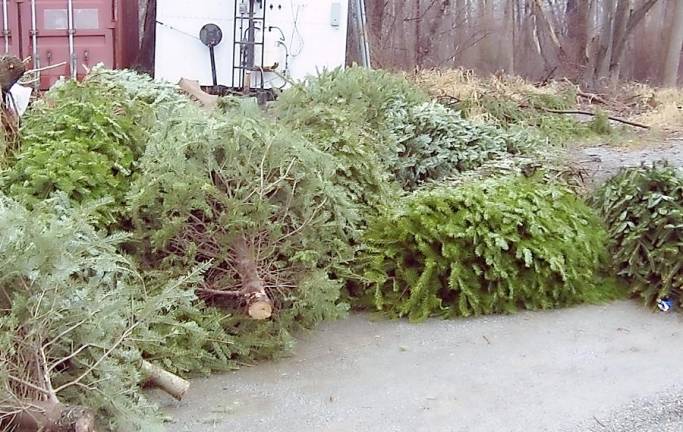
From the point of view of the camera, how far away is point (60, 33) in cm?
913

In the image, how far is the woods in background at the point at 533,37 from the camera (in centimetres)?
1839

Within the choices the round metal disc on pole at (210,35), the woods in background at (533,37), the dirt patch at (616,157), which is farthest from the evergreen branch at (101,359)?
the woods in background at (533,37)

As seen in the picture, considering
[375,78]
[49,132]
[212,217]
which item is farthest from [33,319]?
[375,78]

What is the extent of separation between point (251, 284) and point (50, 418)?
156 cm

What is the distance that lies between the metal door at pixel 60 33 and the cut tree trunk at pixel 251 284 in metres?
5.43

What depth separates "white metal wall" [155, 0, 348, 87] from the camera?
9.60 m

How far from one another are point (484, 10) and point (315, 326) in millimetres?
17061

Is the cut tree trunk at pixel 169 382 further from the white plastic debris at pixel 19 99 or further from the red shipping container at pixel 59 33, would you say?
the red shipping container at pixel 59 33

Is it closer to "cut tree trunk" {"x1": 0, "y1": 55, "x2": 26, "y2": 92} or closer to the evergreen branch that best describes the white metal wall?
"cut tree trunk" {"x1": 0, "y1": 55, "x2": 26, "y2": 92}

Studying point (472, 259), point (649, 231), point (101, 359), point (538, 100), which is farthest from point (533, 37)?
point (101, 359)

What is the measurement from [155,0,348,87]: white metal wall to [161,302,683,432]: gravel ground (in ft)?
17.0

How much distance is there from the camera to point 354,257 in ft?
16.8

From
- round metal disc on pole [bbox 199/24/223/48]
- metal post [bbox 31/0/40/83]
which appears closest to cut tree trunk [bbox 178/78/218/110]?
round metal disc on pole [bbox 199/24/223/48]

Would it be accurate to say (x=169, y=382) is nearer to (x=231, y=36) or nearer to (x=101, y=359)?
(x=101, y=359)
